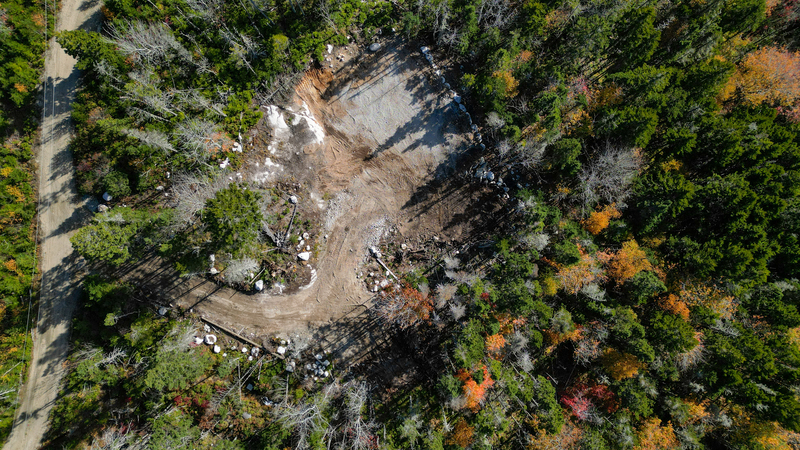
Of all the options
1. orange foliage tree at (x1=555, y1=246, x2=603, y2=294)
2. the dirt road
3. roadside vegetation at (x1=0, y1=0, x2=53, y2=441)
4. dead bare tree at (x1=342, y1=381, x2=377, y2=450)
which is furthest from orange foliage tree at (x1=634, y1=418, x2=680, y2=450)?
roadside vegetation at (x1=0, y1=0, x2=53, y2=441)

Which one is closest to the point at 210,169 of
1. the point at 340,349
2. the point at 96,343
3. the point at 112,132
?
the point at 112,132

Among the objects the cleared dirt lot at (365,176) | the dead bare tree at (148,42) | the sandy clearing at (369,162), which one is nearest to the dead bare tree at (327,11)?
the cleared dirt lot at (365,176)

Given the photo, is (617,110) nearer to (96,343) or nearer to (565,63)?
(565,63)

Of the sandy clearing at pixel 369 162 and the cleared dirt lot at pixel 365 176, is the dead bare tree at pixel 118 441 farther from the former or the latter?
the sandy clearing at pixel 369 162

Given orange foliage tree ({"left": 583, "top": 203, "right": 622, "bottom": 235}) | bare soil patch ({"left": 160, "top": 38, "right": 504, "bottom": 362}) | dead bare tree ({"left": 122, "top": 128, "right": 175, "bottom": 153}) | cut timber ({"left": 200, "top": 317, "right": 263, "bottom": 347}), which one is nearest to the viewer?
dead bare tree ({"left": 122, "top": 128, "right": 175, "bottom": 153})

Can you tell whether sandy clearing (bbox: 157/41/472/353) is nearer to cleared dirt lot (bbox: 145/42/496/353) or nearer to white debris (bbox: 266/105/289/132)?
cleared dirt lot (bbox: 145/42/496/353)

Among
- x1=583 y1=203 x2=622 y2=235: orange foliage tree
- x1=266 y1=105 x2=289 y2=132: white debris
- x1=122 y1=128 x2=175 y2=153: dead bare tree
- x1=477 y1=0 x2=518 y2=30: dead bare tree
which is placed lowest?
x1=583 y1=203 x2=622 y2=235: orange foliage tree
